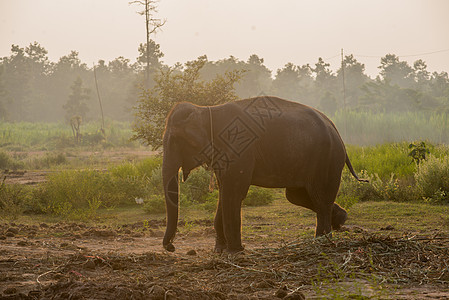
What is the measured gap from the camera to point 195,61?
1476cm

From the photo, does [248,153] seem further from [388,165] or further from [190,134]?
[388,165]

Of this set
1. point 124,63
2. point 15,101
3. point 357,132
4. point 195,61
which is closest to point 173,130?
point 195,61

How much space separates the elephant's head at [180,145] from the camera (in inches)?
227

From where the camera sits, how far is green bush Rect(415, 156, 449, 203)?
11539 millimetres

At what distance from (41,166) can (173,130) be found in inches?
741

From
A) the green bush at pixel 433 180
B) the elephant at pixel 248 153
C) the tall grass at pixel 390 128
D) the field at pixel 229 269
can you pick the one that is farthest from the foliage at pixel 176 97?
the tall grass at pixel 390 128

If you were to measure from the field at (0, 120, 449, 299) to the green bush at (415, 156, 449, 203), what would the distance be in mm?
32

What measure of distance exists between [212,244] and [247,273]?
2710 mm

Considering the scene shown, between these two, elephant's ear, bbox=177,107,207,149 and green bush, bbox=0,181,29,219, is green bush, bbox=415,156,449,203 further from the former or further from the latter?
green bush, bbox=0,181,29,219

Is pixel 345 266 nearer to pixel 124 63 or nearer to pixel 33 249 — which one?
pixel 33 249

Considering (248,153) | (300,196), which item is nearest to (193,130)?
(248,153)

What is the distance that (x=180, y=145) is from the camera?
234 inches

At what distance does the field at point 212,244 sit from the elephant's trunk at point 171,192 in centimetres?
36

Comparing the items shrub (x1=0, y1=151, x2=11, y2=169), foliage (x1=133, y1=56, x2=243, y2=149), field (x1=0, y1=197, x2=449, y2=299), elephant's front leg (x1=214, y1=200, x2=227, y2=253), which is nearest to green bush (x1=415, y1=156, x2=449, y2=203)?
field (x1=0, y1=197, x2=449, y2=299)
